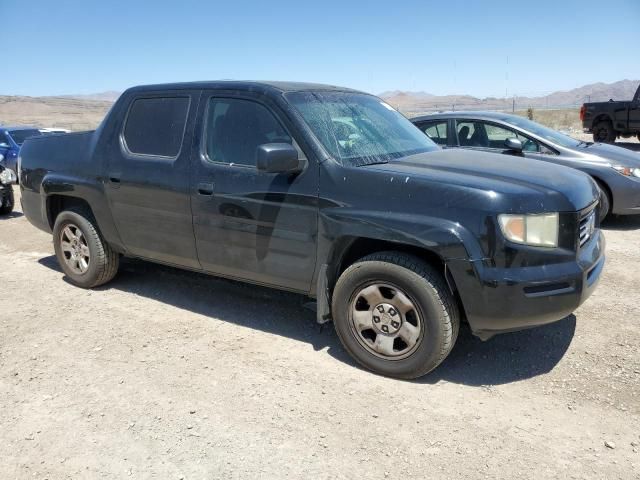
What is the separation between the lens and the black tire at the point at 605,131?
1741cm

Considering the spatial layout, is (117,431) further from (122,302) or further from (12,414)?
(122,302)

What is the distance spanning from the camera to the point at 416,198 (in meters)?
3.38

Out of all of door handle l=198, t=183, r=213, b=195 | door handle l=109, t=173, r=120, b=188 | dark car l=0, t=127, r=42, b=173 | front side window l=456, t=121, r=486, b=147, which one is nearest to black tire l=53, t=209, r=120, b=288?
door handle l=109, t=173, r=120, b=188

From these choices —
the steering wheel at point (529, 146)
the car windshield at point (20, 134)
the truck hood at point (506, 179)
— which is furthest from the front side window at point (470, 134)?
the car windshield at point (20, 134)

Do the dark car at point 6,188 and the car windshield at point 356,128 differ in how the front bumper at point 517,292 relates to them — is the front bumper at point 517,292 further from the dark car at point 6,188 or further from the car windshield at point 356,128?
the dark car at point 6,188

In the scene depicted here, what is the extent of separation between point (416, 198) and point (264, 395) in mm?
1547

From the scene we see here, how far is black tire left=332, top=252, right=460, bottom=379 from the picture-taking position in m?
3.38

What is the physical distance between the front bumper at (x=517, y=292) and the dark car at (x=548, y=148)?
12.1ft

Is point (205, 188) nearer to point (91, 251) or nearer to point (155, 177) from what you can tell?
point (155, 177)

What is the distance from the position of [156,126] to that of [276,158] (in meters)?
1.57

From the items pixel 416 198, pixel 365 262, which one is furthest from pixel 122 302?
pixel 416 198

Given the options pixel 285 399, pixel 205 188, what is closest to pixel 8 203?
pixel 205 188

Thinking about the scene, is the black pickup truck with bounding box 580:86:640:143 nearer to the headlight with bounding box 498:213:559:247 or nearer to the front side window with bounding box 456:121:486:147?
the front side window with bounding box 456:121:486:147

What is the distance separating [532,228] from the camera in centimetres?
326
